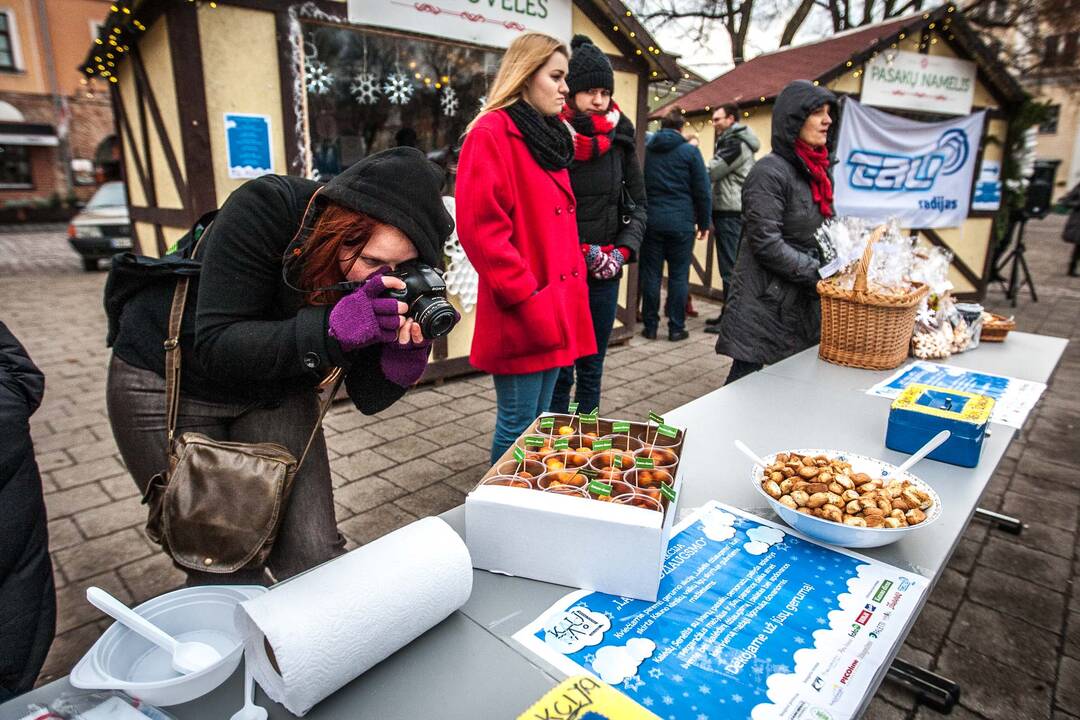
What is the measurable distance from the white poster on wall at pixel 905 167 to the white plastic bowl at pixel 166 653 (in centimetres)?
723

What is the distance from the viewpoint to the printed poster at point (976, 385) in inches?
79.0

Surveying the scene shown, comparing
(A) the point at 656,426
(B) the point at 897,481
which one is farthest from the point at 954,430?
(A) the point at 656,426

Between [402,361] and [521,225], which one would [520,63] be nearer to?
[521,225]

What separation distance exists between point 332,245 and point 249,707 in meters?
0.83

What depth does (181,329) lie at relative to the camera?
147 centimetres

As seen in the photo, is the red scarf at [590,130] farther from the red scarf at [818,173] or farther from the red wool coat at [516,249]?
the red scarf at [818,173]

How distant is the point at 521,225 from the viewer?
2.22 meters

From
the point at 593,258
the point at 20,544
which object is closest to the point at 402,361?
→ the point at 20,544

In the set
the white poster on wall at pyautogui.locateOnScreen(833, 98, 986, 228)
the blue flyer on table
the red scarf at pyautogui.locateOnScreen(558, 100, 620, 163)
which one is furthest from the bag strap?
the white poster on wall at pyautogui.locateOnScreen(833, 98, 986, 228)

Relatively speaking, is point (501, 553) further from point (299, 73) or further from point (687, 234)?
point (687, 234)

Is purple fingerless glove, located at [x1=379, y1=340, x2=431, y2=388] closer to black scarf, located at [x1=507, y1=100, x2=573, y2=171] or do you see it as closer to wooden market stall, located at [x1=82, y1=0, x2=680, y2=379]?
black scarf, located at [x1=507, y1=100, x2=573, y2=171]

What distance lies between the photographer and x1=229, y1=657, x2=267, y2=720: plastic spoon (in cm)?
84

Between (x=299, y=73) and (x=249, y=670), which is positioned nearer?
(x=249, y=670)

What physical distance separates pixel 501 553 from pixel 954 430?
1202mm
